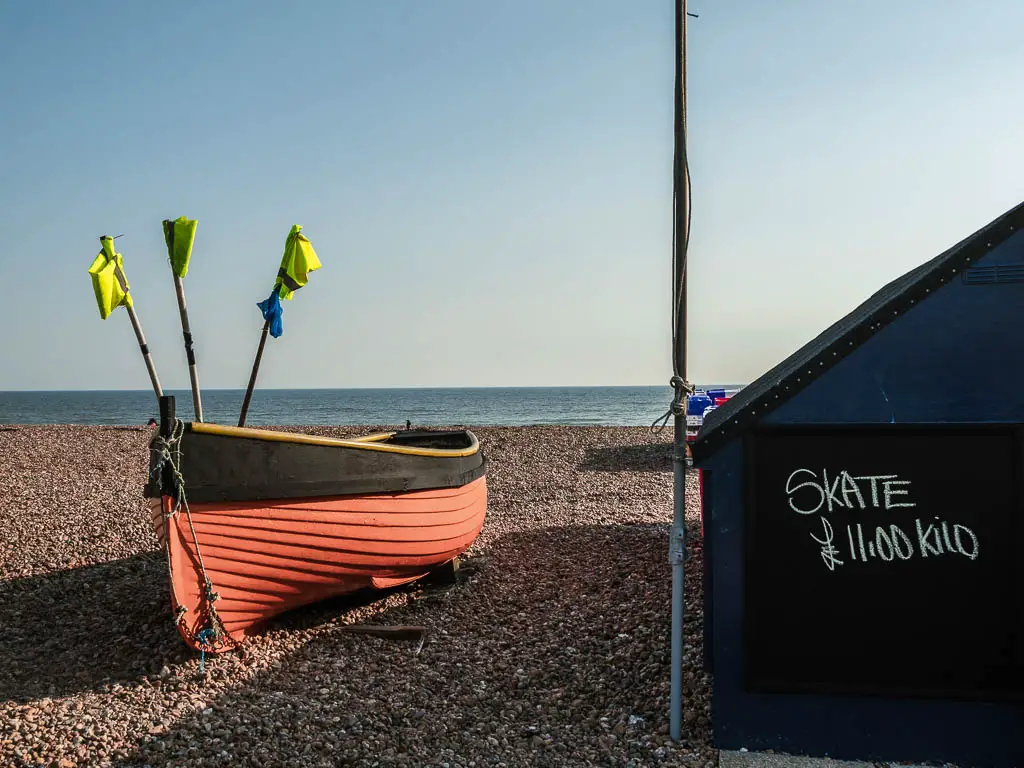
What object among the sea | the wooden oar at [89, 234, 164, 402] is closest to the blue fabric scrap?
the wooden oar at [89, 234, 164, 402]

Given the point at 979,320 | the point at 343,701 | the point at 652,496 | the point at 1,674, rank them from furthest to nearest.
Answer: the point at 652,496
the point at 1,674
the point at 343,701
the point at 979,320

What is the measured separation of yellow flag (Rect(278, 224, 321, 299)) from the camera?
8.19m

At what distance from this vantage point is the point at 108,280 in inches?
274

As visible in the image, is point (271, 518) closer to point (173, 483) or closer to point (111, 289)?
point (173, 483)

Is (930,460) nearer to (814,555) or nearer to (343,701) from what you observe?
(814,555)

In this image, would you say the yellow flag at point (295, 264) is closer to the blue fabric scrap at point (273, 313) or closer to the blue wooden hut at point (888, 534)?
the blue fabric scrap at point (273, 313)

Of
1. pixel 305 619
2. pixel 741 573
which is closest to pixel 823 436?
pixel 741 573

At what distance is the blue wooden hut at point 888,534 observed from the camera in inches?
157

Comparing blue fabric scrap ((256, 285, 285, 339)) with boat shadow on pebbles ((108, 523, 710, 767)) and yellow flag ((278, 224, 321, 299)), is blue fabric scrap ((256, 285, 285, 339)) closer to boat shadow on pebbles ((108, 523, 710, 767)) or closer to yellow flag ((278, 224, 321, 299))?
yellow flag ((278, 224, 321, 299))

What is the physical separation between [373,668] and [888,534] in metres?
3.66

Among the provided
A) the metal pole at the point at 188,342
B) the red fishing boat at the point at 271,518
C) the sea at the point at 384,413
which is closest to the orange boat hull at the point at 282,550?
the red fishing boat at the point at 271,518

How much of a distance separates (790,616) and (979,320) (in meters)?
1.84

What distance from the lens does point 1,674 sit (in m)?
5.57

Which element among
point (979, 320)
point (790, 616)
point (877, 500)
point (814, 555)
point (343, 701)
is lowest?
point (343, 701)
